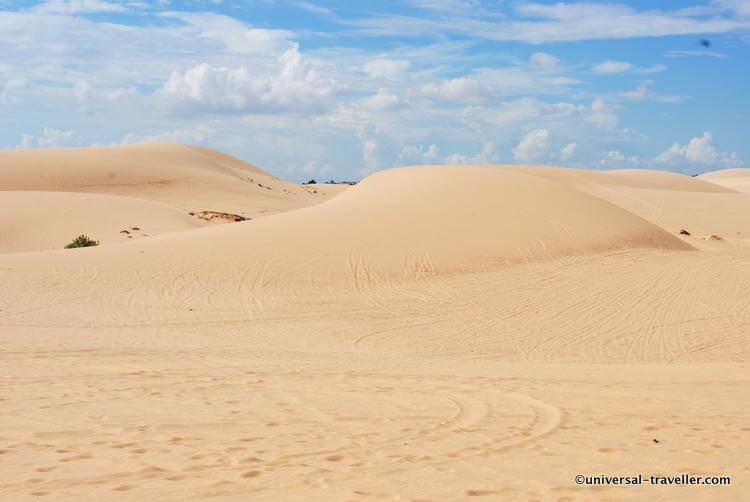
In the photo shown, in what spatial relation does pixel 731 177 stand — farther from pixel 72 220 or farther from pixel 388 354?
pixel 388 354

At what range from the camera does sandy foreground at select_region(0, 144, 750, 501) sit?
17.9ft

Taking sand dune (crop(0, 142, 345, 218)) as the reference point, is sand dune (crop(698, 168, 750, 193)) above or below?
above

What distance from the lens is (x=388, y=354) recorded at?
12953mm

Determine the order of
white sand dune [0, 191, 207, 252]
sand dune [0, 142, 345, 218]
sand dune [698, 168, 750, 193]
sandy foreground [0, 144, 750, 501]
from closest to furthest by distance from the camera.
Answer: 1. sandy foreground [0, 144, 750, 501]
2. white sand dune [0, 191, 207, 252]
3. sand dune [0, 142, 345, 218]
4. sand dune [698, 168, 750, 193]

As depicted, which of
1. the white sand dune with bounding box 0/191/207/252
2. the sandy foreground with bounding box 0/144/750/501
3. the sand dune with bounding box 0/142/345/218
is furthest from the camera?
the sand dune with bounding box 0/142/345/218

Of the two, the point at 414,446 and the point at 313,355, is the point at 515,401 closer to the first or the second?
the point at 414,446

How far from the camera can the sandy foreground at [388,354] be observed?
17.9 ft

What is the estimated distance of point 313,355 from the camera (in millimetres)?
11938

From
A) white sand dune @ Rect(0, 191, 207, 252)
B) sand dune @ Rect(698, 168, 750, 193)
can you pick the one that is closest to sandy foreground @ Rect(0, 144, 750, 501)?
white sand dune @ Rect(0, 191, 207, 252)

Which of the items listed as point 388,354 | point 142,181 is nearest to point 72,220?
point 142,181

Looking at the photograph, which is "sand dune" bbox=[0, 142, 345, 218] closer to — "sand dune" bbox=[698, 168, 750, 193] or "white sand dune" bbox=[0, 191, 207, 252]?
"white sand dune" bbox=[0, 191, 207, 252]

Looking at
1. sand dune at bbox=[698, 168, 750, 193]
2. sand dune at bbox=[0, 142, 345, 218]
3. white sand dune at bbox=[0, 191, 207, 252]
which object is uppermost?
sand dune at bbox=[698, 168, 750, 193]

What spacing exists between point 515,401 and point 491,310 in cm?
865

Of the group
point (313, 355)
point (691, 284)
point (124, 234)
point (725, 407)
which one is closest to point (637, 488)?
point (725, 407)
